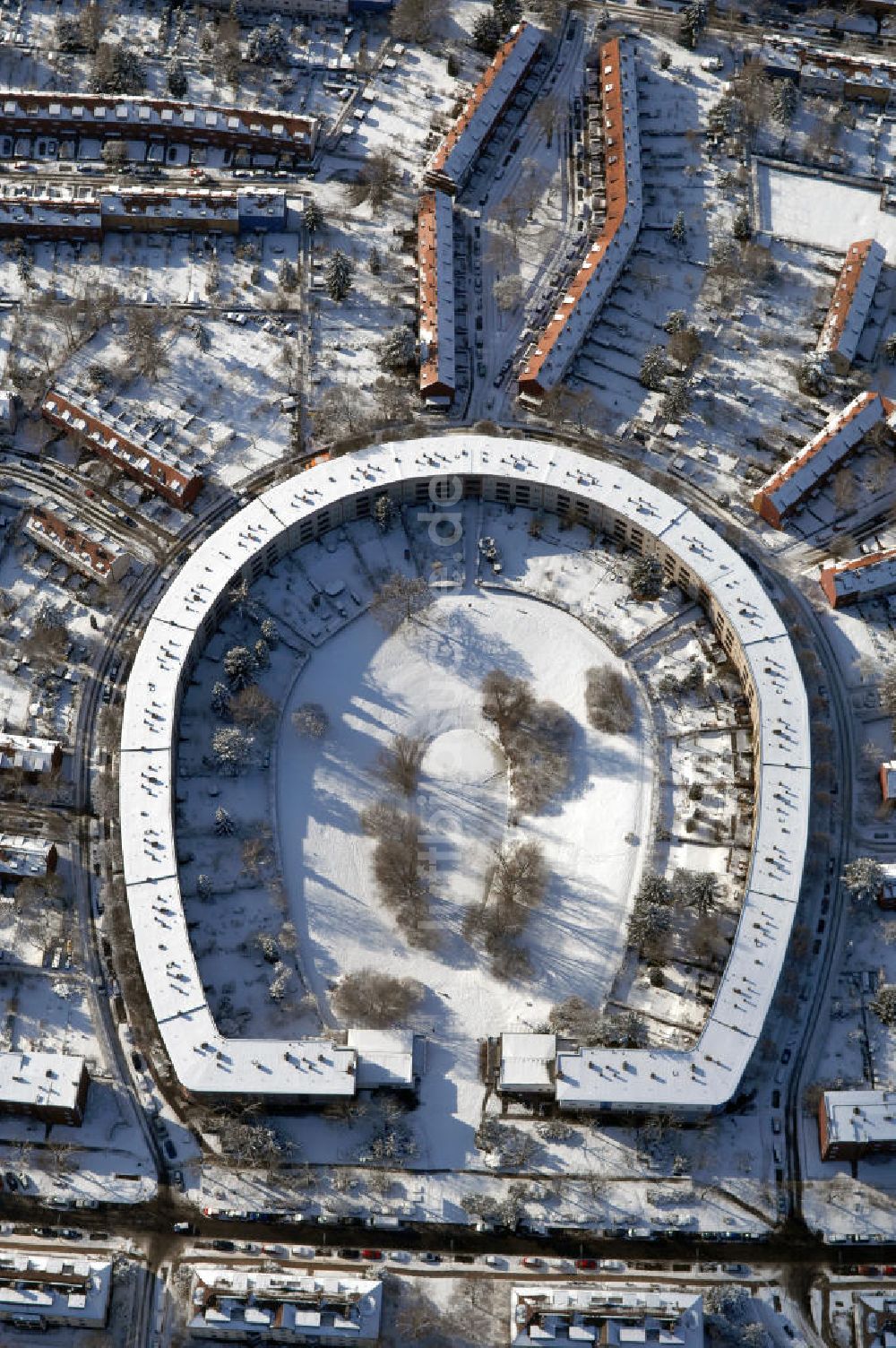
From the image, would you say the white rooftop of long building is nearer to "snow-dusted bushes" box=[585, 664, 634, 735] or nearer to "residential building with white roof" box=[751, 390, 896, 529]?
"residential building with white roof" box=[751, 390, 896, 529]

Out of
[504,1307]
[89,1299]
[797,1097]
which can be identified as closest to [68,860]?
[89,1299]

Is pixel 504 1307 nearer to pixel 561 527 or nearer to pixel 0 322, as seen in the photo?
pixel 561 527

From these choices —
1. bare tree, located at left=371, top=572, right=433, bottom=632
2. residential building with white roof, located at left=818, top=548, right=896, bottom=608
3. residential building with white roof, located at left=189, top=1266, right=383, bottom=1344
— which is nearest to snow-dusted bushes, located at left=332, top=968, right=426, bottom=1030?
residential building with white roof, located at left=189, top=1266, right=383, bottom=1344

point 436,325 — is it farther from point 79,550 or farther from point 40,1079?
point 40,1079

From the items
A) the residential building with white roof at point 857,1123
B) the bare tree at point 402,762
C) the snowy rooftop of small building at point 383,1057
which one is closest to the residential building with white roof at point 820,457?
the bare tree at point 402,762

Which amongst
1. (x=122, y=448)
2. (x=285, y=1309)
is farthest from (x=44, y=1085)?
(x=122, y=448)
